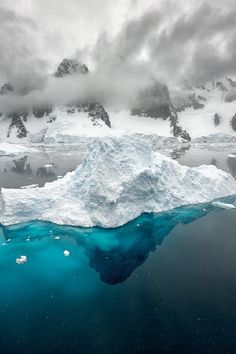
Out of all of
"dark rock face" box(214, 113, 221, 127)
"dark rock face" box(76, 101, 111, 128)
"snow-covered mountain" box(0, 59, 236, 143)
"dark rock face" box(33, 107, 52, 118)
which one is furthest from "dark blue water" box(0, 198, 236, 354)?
"dark rock face" box(214, 113, 221, 127)

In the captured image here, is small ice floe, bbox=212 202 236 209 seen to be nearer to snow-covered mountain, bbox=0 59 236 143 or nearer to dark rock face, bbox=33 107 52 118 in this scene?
snow-covered mountain, bbox=0 59 236 143

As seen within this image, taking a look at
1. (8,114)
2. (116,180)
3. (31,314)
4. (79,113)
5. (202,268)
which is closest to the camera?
(31,314)

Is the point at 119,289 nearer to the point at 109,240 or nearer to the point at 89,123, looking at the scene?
the point at 109,240

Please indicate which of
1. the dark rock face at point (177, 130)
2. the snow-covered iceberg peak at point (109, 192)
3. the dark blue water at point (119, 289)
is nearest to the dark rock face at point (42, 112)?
the dark rock face at point (177, 130)

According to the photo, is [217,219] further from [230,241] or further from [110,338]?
[110,338]

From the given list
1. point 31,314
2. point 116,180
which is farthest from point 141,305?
point 116,180

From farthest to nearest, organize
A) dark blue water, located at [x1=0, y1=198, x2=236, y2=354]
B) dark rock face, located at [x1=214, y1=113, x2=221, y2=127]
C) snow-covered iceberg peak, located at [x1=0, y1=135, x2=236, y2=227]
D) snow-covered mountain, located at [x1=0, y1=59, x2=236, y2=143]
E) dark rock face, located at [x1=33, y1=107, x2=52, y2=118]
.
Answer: dark rock face, located at [x1=214, y1=113, x2=221, y2=127] < dark rock face, located at [x1=33, y1=107, x2=52, y2=118] < snow-covered mountain, located at [x1=0, y1=59, x2=236, y2=143] < snow-covered iceberg peak, located at [x1=0, y1=135, x2=236, y2=227] < dark blue water, located at [x1=0, y1=198, x2=236, y2=354]
